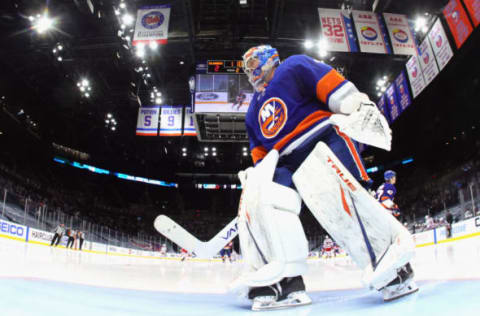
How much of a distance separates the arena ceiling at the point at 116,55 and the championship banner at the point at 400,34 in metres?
0.73

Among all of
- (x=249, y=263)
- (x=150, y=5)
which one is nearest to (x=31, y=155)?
(x=150, y=5)

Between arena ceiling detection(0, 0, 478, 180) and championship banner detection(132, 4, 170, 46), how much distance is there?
1.10 m

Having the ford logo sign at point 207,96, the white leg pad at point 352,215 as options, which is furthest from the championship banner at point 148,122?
the white leg pad at point 352,215

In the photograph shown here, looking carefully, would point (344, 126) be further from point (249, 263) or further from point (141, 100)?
point (141, 100)

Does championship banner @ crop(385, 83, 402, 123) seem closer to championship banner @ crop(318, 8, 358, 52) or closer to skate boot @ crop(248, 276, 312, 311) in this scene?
championship banner @ crop(318, 8, 358, 52)

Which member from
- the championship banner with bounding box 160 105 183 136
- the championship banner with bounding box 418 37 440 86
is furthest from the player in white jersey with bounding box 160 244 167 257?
the championship banner with bounding box 418 37 440 86

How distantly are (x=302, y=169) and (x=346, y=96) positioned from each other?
1.32 feet

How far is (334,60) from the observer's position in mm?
12211

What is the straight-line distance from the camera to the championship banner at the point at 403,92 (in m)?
10.1

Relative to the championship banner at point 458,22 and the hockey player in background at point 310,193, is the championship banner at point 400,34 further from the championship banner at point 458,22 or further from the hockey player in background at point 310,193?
the hockey player in background at point 310,193

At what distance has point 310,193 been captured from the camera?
1499 mm

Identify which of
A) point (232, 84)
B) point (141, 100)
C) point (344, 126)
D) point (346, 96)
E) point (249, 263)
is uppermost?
point (141, 100)

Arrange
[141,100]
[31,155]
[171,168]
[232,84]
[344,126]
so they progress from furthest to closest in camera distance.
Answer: [171,168] → [31,155] → [141,100] → [232,84] → [344,126]

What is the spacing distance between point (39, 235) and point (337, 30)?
11.5 m
